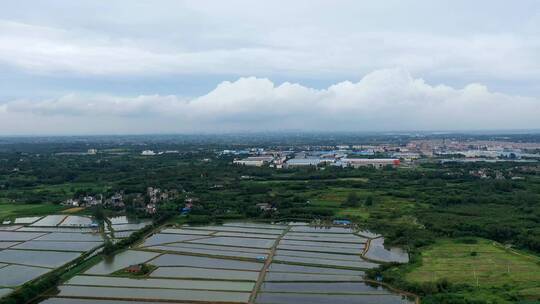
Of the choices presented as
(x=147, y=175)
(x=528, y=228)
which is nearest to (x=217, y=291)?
(x=528, y=228)

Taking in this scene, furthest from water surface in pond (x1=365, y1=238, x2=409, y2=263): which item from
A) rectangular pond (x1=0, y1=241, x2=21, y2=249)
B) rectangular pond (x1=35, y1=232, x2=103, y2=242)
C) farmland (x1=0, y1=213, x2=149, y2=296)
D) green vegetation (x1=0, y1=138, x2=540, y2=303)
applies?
rectangular pond (x1=0, y1=241, x2=21, y2=249)

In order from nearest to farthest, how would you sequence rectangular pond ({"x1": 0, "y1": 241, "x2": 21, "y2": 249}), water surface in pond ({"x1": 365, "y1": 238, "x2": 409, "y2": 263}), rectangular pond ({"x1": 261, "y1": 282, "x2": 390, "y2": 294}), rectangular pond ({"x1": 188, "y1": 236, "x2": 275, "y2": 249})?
rectangular pond ({"x1": 261, "y1": 282, "x2": 390, "y2": 294})
water surface in pond ({"x1": 365, "y1": 238, "x2": 409, "y2": 263})
rectangular pond ({"x1": 188, "y1": 236, "x2": 275, "y2": 249})
rectangular pond ({"x1": 0, "y1": 241, "x2": 21, "y2": 249})

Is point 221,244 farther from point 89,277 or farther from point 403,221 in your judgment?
point 403,221

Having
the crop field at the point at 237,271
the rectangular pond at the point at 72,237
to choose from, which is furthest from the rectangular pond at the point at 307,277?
the rectangular pond at the point at 72,237

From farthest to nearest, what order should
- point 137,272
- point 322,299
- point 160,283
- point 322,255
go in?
point 322,255
point 137,272
point 160,283
point 322,299

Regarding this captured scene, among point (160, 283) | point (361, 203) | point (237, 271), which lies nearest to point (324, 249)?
point (237, 271)

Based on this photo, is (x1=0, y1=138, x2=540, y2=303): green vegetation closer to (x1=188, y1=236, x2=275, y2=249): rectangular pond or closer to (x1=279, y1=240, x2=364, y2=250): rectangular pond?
(x1=279, y1=240, x2=364, y2=250): rectangular pond

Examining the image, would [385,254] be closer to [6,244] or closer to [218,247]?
[218,247]

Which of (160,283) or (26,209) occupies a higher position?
(26,209)
